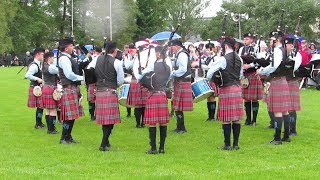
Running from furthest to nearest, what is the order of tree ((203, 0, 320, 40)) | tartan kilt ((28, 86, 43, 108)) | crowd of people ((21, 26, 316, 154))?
tree ((203, 0, 320, 40)), tartan kilt ((28, 86, 43, 108)), crowd of people ((21, 26, 316, 154))

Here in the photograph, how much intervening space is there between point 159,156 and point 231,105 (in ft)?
4.37

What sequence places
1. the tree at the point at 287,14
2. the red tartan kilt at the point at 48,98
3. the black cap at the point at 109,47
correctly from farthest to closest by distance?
the tree at the point at 287,14 < the red tartan kilt at the point at 48,98 < the black cap at the point at 109,47

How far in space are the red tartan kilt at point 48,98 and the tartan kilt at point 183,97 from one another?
87.7 inches

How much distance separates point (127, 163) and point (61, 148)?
1569 mm

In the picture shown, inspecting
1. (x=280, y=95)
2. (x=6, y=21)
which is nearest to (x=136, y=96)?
(x=280, y=95)

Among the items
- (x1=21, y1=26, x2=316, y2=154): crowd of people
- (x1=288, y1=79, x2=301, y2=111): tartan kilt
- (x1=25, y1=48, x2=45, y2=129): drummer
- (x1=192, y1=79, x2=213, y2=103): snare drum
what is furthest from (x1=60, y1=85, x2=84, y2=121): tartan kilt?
(x1=288, y1=79, x2=301, y2=111): tartan kilt

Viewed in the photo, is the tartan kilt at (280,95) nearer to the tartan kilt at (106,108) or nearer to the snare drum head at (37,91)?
the tartan kilt at (106,108)

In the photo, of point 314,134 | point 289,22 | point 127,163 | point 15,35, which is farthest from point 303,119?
point 15,35

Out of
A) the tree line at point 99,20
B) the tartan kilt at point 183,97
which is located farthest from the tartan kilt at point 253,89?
the tree line at point 99,20

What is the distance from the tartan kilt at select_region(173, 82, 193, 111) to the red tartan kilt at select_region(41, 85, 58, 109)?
87.7 inches

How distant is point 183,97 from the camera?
9.27 m

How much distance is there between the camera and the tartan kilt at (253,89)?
9.83 meters

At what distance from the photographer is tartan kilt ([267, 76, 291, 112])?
801 centimetres

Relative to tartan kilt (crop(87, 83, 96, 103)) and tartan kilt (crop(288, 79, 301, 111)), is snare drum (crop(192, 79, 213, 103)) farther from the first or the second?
tartan kilt (crop(87, 83, 96, 103))
